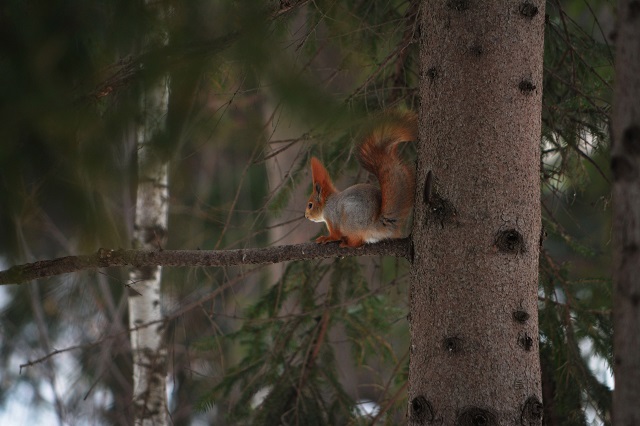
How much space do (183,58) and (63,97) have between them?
23 cm

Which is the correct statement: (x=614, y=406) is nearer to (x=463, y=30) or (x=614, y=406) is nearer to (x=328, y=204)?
(x=463, y=30)

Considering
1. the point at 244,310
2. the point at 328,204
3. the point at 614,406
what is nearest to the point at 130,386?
the point at 244,310

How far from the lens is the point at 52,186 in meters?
1.36

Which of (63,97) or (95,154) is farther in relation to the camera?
(95,154)

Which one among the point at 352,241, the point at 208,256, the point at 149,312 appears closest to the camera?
the point at 208,256

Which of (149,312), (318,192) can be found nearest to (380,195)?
(318,192)

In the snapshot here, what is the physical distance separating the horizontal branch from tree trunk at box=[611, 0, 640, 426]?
0.85 m

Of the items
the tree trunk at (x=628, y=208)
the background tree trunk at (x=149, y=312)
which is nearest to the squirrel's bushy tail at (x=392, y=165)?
the tree trunk at (x=628, y=208)

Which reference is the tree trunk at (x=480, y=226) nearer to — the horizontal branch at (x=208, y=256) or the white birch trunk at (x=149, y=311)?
the horizontal branch at (x=208, y=256)

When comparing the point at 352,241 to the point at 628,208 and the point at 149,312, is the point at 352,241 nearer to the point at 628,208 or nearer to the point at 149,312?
the point at 628,208

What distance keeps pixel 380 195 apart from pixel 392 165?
0.47 ft

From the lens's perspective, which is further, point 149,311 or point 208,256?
point 149,311

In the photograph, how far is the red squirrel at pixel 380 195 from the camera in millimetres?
1981

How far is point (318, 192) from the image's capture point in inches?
93.3
